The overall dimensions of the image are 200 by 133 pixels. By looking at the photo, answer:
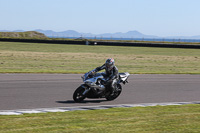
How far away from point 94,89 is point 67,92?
7.57ft

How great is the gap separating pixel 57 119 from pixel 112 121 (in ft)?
4.16

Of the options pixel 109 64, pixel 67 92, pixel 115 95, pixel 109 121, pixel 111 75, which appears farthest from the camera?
pixel 67 92

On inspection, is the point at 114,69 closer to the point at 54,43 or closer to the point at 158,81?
the point at 158,81

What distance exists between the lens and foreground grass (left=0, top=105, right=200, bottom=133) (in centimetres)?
814

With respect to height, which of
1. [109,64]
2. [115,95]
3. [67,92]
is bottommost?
[67,92]

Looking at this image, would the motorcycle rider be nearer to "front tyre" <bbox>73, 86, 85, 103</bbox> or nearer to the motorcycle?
the motorcycle

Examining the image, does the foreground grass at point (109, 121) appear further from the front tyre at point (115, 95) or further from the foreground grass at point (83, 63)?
the foreground grass at point (83, 63)

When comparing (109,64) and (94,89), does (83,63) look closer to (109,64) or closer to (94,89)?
(109,64)

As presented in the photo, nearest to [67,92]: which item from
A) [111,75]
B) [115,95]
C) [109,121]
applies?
[115,95]

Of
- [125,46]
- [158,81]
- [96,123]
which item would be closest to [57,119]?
[96,123]

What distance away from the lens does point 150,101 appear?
45.0 ft

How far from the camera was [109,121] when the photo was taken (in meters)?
9.07

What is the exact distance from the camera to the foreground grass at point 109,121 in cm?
814

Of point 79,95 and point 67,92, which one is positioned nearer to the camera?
point 79,95
